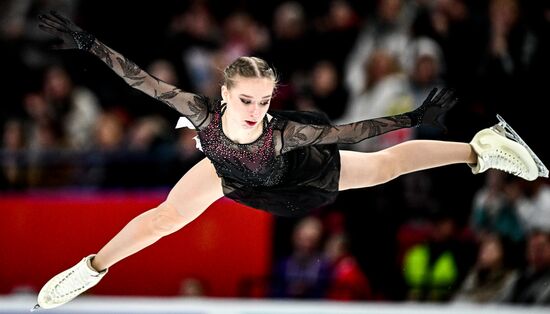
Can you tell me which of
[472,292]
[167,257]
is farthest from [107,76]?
[472,292]

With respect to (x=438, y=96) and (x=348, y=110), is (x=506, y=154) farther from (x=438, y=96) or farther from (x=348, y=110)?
(x=348, y=110)

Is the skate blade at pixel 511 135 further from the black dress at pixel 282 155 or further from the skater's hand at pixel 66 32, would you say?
the skater's hand at pixel 66 32

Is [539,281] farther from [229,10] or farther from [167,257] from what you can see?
[229,10]

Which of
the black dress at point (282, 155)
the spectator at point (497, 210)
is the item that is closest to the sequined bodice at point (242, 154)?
the black dress at point (282, 155)

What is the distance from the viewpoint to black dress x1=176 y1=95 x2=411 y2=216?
5.09 m

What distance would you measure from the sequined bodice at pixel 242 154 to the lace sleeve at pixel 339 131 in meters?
0.09

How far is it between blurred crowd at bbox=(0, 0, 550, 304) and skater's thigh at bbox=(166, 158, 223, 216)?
80.3 inches

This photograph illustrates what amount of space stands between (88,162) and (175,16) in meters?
1.86

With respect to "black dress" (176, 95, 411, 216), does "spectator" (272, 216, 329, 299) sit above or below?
below

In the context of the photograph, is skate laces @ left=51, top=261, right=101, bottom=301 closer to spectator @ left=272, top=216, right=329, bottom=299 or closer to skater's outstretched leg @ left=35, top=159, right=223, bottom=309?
skater's outstretched leg @ left=35, top=159, right=223, bottom=309

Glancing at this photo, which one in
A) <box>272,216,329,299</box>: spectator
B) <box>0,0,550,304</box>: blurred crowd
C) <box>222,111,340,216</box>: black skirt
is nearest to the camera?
<box>222,111,340,216</box>: black skirt

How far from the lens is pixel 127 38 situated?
9.69 metres

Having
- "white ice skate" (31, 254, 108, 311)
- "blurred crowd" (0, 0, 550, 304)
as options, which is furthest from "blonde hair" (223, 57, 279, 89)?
"blurred crowd" (0, 0, 550, 304)

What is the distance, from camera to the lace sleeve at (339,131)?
16.4 feet
